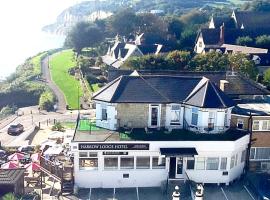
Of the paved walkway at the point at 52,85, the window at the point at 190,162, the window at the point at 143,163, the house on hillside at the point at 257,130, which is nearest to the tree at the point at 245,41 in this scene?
the paved walkway at the point at 52,85

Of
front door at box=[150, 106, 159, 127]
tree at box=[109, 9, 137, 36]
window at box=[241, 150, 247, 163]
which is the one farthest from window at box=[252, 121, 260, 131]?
tree at box=[109, 9, 137, 36]

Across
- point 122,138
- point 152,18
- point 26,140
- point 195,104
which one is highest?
point 152,18

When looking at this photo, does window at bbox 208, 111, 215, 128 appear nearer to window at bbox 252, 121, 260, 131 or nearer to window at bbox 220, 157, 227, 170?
window at bbox 220, 157, 227, 170

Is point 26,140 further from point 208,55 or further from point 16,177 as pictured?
point 208,55

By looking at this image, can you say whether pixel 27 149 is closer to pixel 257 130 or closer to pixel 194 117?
pixel 194 117

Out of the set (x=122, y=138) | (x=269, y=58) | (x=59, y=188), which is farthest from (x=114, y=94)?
(x=269, y=58)

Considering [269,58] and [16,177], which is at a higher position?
[269,58]

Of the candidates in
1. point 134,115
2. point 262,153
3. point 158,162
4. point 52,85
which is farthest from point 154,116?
point 52,85
